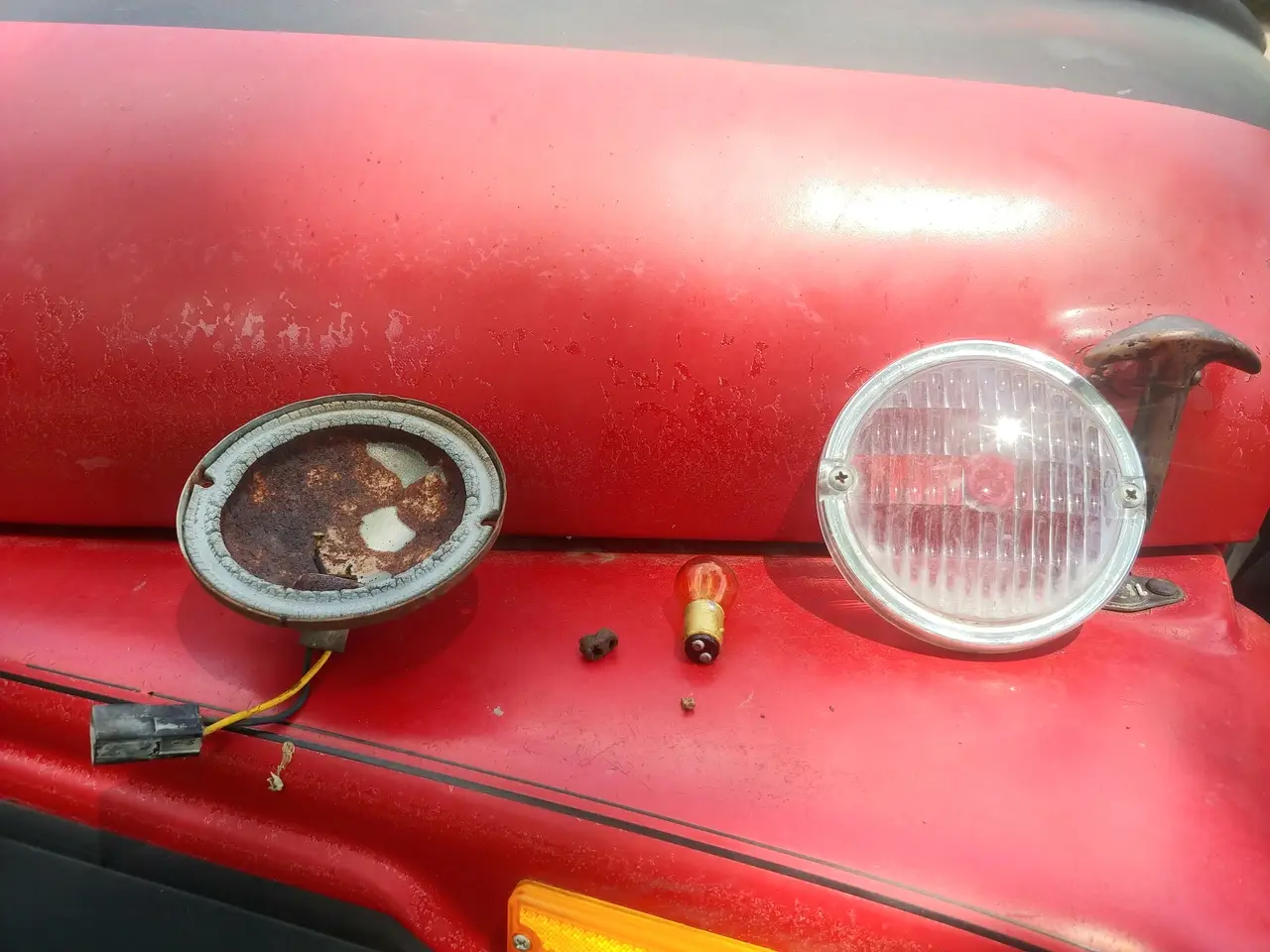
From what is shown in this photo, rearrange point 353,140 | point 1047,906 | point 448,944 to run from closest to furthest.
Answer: point 1047,906
point 448,944
point 353,140

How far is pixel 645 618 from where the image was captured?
2.49 feet

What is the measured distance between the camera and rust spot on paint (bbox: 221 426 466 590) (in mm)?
708

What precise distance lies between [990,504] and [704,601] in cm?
25

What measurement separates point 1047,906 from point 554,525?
49 centimetres

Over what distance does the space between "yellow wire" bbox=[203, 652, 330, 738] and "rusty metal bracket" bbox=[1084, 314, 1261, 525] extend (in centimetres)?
68

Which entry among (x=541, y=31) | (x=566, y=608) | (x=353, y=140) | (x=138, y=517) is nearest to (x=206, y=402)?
(x=138, y=517)

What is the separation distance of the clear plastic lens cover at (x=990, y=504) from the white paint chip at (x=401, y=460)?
1.14 feet

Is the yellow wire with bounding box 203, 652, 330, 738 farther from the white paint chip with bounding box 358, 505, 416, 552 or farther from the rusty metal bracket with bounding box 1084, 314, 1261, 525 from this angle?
the rusty metal bracket with bounding box 1084, 314, 1261, 525

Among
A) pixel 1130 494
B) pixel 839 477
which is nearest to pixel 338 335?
pixel 839 477

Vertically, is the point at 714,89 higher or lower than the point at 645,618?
higher

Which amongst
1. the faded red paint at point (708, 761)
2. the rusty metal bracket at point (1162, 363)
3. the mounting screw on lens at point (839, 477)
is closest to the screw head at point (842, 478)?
the mounting screw on lens at point (839, 477)

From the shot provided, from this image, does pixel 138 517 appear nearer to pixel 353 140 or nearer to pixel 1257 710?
pixel 353 140

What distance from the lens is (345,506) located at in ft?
2.44

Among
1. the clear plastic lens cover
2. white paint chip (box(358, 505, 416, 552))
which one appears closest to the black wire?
white paint chip (box(358, 505, 416, 552))
